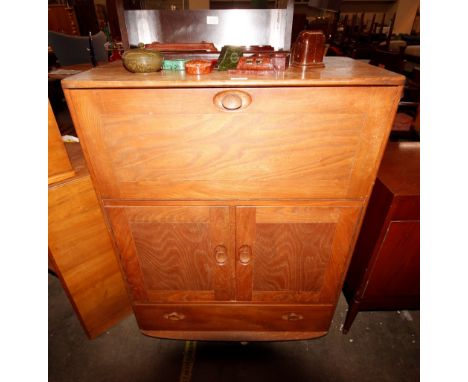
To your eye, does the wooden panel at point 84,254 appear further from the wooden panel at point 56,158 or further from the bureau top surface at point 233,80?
the bureau top surface at point 233,80

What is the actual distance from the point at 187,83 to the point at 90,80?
0.27 meters

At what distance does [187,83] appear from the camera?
705 millimetres

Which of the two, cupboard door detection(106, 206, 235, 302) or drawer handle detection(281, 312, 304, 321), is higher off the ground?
cupboard door detection(106, 206, 235, 302)

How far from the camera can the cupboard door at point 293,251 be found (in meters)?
0.97

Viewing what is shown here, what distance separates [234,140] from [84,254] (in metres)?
0.97

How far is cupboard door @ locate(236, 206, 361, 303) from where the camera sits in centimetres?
97

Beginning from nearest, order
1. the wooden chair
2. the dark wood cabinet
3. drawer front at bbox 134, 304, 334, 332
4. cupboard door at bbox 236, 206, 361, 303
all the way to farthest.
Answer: cupboard door at bbox 236, 206, 361, 303
drawer front at bbox 134, 304, 334, 332
the wooden chair
the dark wood cabinet

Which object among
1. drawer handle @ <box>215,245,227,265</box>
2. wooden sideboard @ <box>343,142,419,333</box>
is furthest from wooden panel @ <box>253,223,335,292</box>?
wooden sideboard @ <box>343,142,419,333</box>

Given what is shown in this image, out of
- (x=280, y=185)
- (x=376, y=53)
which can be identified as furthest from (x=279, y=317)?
(x=376, y=53)

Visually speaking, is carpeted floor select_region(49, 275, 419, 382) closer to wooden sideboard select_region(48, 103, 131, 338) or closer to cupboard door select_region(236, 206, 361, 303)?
wooden sideboard select_region(48, 103, 131, 338)

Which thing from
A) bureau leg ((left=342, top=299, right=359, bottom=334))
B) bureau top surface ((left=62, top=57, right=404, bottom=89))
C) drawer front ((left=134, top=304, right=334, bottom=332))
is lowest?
bureau leg ((left=342, top=299, right=359, bottom=334))

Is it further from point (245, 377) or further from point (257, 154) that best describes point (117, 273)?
point (257, 154)

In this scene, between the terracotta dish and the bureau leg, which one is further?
the bureau leg

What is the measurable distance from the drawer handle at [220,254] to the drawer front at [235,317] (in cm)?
30
